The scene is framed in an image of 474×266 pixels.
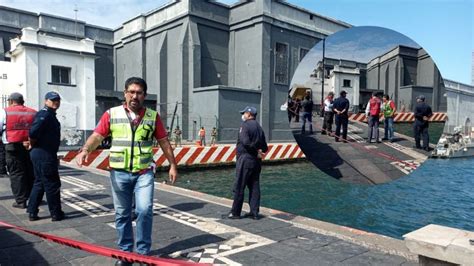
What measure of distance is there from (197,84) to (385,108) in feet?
104

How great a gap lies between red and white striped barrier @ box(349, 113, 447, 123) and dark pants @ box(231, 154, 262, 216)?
3438 millimetres

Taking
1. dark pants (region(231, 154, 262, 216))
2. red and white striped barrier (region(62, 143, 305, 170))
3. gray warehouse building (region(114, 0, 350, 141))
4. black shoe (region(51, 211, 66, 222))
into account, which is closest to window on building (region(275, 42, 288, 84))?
dark pants (region(231, 154, 262, 216))

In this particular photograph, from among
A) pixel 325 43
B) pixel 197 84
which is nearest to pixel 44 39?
pixel 197 84

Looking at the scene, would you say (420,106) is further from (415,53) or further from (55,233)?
(55,233)

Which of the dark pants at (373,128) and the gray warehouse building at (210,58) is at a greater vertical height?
the gray warehouse building at (210,58)

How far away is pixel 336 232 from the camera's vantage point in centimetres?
526

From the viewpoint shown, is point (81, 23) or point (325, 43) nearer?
point (325, 43)

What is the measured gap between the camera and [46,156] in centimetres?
554

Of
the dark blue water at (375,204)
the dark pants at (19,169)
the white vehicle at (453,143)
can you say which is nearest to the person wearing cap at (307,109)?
the white vehicle at (453,143)

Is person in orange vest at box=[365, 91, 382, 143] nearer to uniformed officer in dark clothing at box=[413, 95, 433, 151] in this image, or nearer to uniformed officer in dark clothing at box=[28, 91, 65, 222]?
uniformed officer in dark clothing at box=[413, 95, 433, 151]

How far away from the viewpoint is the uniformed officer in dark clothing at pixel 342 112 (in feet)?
9.23

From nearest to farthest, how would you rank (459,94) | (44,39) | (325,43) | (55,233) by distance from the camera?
(459,94) < (325,43) < (55,233) < (44,39)

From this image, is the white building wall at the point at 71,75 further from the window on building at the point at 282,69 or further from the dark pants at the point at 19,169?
the window on building at the point at 282,69

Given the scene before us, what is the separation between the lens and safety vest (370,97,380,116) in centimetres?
265
